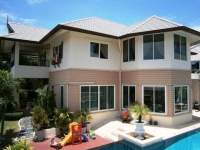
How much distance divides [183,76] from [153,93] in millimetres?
3085

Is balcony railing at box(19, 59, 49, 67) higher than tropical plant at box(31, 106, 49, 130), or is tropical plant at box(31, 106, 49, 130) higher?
balcony railing at box(19, 59, 49, 67)

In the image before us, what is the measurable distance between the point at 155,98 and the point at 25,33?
47.7 feet

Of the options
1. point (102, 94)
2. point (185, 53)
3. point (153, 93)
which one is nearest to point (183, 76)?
point (185, 53)

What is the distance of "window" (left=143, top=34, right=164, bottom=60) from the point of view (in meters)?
12.3

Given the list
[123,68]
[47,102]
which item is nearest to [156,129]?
[123,68]

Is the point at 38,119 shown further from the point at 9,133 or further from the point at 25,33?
the point at 25,33

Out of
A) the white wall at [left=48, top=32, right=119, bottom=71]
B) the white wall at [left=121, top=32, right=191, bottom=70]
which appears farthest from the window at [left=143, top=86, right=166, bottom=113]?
the white wall at [left=48, top=32, right=119, bottom=71]

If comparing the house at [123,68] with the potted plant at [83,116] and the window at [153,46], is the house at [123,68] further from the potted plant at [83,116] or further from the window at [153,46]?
the potted plant at [83,116]

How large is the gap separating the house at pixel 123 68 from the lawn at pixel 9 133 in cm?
372

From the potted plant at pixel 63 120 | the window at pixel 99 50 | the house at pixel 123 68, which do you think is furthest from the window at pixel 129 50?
the potted plant at pixel 63 120

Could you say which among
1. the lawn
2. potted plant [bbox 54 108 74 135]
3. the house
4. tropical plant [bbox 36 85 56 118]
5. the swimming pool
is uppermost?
the house

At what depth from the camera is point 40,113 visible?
32.2ft

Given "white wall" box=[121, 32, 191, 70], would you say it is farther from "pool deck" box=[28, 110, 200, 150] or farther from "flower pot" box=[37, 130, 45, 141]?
"flower pot" box=[37, 130, 45, 141]

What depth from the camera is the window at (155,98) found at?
1212cm
